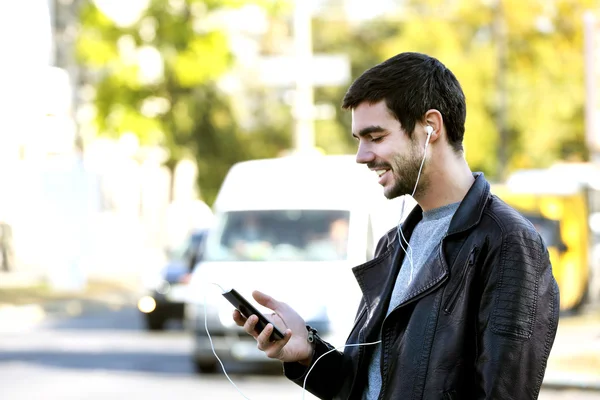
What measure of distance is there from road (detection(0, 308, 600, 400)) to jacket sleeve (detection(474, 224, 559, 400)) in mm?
6344

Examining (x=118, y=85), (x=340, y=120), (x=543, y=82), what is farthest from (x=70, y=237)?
(x=340, y=120)

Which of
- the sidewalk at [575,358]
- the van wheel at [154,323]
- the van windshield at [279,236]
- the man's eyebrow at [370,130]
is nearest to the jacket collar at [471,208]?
the man's eyebrow at [370,130]

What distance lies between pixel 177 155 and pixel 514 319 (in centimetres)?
3422

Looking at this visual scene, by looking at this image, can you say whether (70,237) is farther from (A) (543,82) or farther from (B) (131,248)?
(A) (543,82)

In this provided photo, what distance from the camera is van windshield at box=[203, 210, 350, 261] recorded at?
40.3 ft

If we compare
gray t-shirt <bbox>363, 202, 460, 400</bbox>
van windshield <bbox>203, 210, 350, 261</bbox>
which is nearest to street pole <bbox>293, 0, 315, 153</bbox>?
van windshield <bbox>203, 210, 350, 261</bbox>

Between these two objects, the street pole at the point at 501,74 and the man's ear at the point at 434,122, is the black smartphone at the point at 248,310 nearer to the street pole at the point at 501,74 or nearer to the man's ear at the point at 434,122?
the man's ear at the point at 434,122

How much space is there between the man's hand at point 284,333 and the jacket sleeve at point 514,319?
0.65 m

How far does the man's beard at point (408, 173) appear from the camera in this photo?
3004 mm

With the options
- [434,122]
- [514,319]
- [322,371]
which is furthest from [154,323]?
[514,319]

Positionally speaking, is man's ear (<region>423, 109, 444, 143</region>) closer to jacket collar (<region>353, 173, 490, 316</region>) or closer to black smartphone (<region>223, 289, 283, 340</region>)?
jacket collar (<region>353, 173, 490, 316</region>)

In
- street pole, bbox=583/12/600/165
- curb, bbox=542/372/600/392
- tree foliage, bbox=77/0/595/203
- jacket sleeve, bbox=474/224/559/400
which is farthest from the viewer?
tree foliage, bbox=77/0/595/203

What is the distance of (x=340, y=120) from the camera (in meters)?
61.9

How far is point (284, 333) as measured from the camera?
129 inches
